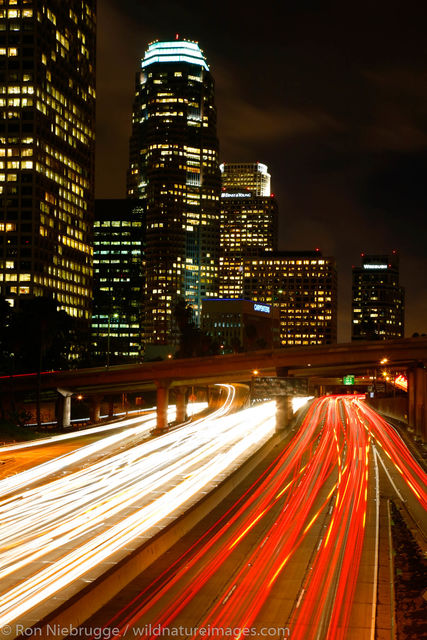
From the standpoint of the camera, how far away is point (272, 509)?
34750mm

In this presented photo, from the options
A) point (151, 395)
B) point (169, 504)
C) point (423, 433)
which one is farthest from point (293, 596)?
point (151, 395)

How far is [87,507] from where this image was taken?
3272cm

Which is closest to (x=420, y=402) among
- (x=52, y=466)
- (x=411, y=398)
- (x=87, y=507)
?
(x=411, y=398)

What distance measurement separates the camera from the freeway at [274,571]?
18.6 metres

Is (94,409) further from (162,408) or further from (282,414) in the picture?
(282,414)

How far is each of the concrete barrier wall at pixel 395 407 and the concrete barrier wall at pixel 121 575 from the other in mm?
81948

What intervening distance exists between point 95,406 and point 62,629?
9430 centimetres

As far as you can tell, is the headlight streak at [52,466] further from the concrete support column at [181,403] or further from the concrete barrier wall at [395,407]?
the concrete barrier wall at [395,407]

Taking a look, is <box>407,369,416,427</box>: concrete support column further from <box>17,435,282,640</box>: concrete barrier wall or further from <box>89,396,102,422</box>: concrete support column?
<box>17,435,282,640</box>: concrete barrier wall

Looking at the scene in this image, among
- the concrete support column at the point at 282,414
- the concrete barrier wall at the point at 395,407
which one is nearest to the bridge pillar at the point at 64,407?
the concrete support column at the point at 282,414

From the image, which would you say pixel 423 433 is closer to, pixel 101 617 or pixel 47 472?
pixel 47 472

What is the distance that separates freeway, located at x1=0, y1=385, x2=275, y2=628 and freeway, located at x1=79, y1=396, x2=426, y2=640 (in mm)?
1771

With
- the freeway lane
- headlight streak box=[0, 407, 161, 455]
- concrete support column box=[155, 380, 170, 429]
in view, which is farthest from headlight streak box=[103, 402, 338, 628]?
Result: concrete support column box=[155, 380, 170, 429]

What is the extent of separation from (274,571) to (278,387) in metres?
46.8
